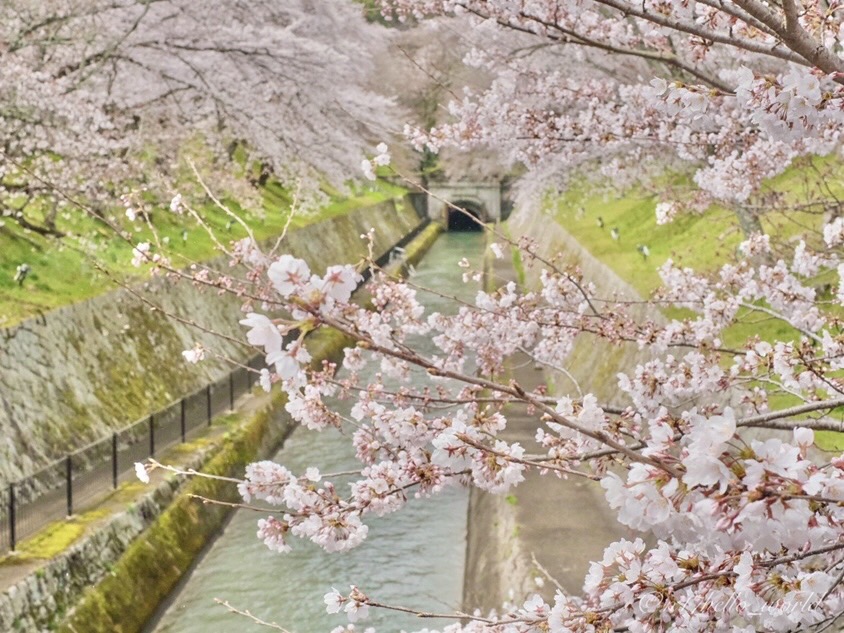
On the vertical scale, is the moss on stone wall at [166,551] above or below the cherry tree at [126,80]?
below

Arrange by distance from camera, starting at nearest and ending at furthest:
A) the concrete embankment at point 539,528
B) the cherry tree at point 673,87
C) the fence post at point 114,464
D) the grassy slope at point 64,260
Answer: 1. the cherry tree at point 673,87
2. the concrete embankment at point 539,528
3. the fence post at point 114,464
4. the grassy slope at point 64,260

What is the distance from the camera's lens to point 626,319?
19.3 feet

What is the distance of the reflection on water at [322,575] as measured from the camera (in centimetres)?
1092

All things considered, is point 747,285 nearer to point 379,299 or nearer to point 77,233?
point 379,299

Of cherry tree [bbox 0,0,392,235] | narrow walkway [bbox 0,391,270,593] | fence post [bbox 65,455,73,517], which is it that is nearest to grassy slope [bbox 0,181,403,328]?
cherry tree [bbox 0,0,392,235]

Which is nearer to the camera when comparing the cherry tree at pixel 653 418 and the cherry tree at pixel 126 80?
the cherry tree at pixel 653 418

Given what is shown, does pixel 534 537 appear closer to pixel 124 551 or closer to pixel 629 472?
pixel 124 551

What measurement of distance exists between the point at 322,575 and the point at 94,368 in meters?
4.91

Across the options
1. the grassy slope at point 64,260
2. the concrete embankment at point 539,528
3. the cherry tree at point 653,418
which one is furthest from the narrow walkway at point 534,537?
the grassy slope at point 64,260

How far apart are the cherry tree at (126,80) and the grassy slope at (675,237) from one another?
689 centimetres

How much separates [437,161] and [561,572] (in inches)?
2390

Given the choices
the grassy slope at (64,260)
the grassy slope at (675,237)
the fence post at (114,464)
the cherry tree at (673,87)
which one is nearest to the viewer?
the cherry tree at (673,87)

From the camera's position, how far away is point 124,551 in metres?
10.5

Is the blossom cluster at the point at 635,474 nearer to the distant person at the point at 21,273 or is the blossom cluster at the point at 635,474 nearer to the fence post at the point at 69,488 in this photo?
the fence post at the point at 69,488
